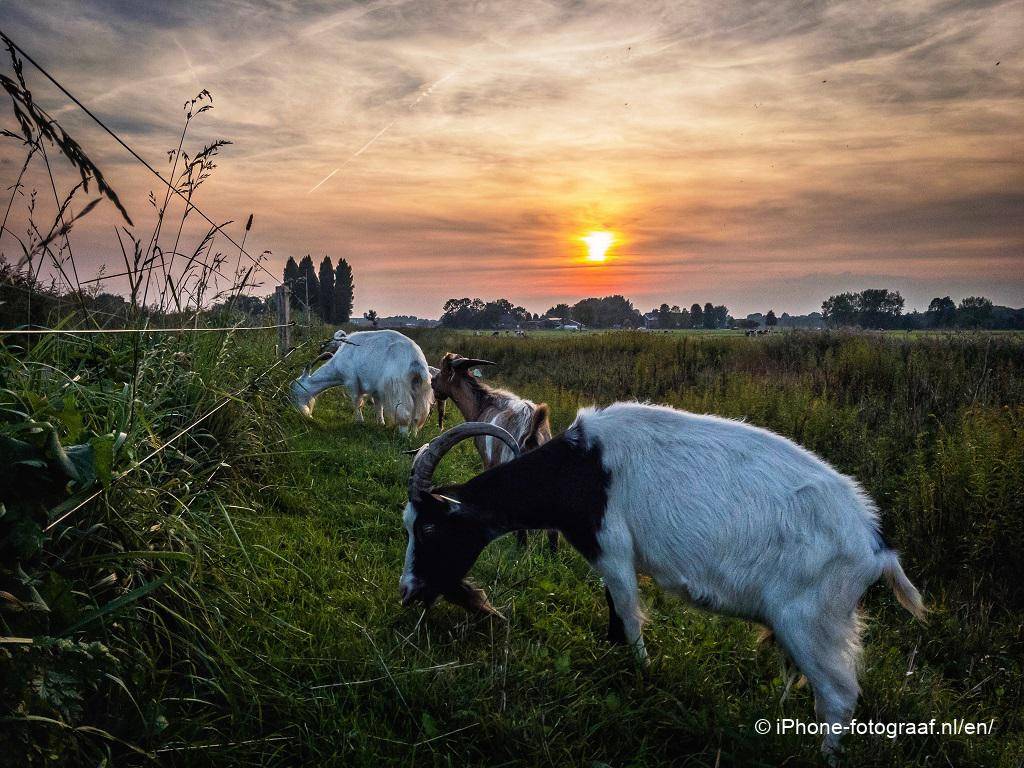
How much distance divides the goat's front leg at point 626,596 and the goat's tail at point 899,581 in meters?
1.21

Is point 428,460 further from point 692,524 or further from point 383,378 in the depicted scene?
point 383,378

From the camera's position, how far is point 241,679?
2.80 metres

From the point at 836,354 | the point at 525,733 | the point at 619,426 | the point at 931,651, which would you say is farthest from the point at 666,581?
the point at 836,354

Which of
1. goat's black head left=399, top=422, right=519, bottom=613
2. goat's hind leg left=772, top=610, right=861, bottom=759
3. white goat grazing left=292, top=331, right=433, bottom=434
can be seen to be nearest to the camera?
goat's hind leg left=772, top=610, right=861, bottom=759

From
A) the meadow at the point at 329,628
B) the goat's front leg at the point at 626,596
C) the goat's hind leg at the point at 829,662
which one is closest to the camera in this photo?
the meadow at the point at 329,628

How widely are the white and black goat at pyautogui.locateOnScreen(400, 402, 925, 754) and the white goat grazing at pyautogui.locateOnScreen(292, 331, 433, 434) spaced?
630cm

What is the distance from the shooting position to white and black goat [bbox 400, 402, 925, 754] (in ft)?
9.66

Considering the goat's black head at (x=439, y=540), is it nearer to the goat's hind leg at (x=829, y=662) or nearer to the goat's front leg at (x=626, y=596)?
the goat's front leg at (x=626, y=596)

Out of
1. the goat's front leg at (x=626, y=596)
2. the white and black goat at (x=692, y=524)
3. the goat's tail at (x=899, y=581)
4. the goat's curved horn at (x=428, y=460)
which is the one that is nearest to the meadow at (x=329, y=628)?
the goat's front leg at (x=626, y=596)

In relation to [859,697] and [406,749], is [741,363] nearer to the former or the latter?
[859,697]

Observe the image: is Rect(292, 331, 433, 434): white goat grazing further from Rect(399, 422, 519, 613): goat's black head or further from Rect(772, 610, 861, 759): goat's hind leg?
Rect(772, 610, 861, 759): goat's hind leg

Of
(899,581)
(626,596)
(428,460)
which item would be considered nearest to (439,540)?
(428,460)

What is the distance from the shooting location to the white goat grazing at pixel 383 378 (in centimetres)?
1012

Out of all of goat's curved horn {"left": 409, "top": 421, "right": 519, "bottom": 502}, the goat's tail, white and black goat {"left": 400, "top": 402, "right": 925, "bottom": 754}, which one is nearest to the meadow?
white and black goat {"left": 400, "top": 402, "right": 925, "bottom": 754}
